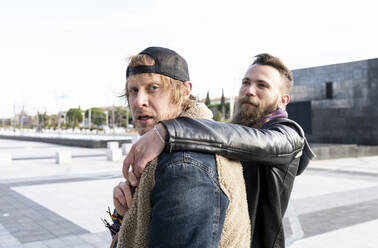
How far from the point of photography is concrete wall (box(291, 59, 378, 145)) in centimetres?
2039

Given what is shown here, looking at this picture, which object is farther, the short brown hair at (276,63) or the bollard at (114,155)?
the bollard at (114,155)

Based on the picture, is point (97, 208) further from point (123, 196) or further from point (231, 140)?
point (231, 140)

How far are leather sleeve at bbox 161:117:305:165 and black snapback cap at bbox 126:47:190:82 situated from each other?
233 mm

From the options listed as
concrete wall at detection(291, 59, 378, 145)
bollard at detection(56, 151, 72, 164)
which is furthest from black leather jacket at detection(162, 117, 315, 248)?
concrete wall at detection(291, 59, 378, 145)

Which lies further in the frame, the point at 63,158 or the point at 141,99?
the point at 63,158

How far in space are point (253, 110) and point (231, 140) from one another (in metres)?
0.73

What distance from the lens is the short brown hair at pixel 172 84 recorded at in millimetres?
1343

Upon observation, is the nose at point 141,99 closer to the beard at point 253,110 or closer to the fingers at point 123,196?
the fingers at point 123,196

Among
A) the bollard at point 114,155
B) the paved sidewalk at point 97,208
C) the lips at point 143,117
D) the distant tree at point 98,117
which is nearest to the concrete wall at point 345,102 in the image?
the paved sidewalk at point 97,208

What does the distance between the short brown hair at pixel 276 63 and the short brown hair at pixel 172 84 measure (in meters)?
0.67

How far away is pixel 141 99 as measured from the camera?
1.36 m

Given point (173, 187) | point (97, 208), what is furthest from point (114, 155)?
point (173, 187)

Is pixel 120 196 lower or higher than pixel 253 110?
lower

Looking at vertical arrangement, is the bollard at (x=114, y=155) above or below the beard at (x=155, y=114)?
below
